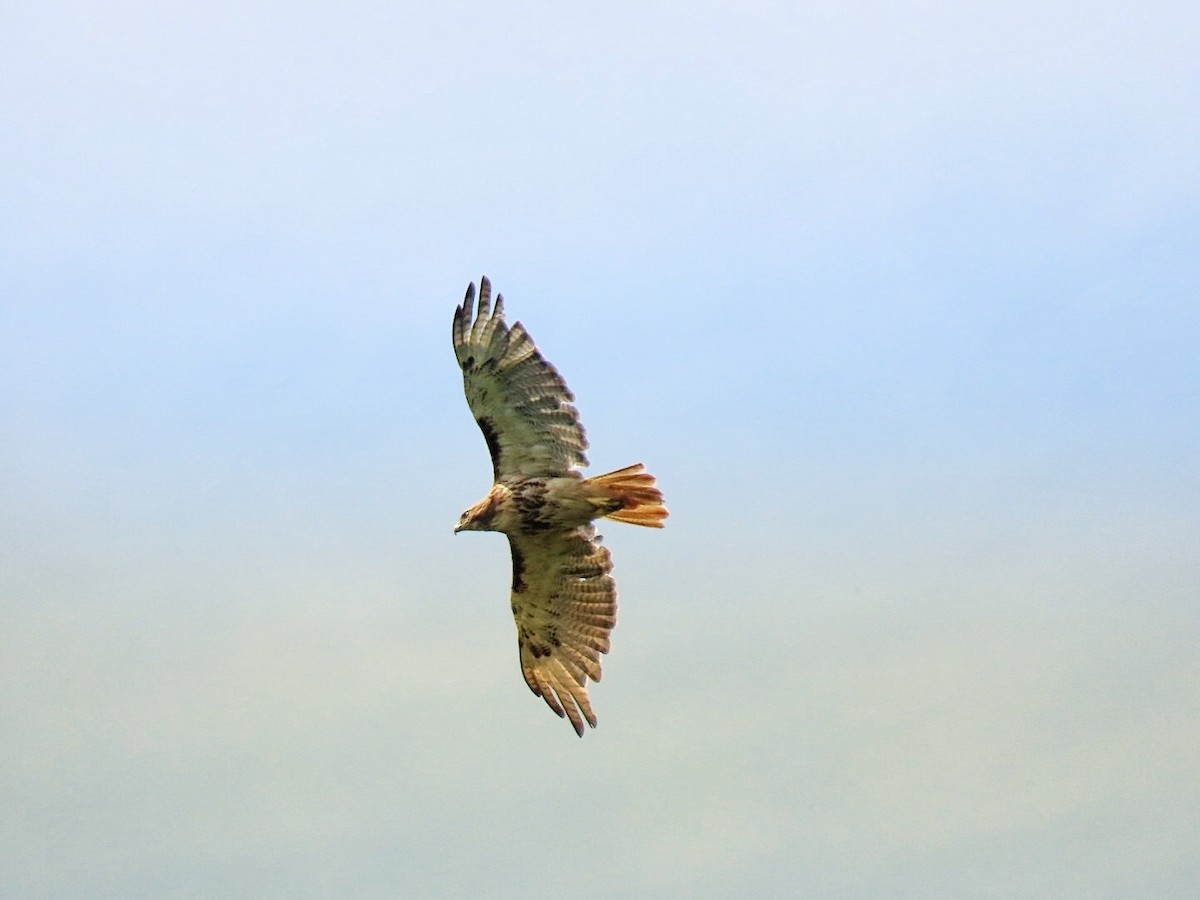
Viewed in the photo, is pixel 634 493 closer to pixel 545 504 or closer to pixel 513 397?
pixel 545 504

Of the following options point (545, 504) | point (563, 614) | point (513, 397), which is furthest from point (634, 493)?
point (563, 614)

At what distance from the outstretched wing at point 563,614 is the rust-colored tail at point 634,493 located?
0.94 meters

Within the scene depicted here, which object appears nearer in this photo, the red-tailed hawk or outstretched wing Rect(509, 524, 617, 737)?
the red-tailed hawk

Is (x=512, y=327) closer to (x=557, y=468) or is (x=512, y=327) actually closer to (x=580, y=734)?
(x=557, y=468)

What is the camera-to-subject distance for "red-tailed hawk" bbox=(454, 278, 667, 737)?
1263 cm

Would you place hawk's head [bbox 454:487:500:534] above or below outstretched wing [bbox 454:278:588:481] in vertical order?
below

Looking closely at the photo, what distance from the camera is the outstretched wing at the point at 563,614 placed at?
13812 millimetres

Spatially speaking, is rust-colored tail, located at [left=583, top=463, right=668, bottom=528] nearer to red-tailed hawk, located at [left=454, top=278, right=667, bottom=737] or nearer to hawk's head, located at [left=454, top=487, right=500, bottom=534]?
red-tailed hawk, located at [left=454, top=278, right=667, bottom=737]

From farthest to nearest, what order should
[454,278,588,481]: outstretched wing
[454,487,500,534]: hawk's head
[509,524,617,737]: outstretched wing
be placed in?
[509,524,617,737]: outstretched wing < [454,487,500,534]: hawk's head < [454,278,588,481]: outstretched wing

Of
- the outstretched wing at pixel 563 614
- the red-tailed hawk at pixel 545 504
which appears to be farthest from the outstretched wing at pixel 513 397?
the outstretched wing at pixel 563 614

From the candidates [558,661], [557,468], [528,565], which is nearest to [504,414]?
[557,468]

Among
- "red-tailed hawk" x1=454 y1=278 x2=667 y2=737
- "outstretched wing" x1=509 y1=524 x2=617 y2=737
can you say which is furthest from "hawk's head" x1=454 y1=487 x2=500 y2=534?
"outstretched wing" x1=509 y1=524 x2=617 y2=737

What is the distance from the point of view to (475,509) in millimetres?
13203

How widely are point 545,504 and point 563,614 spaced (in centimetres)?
148
